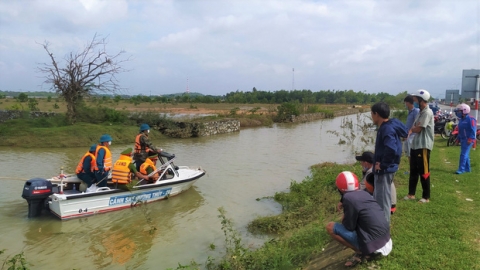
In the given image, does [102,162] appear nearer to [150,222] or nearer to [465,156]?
[150,222]

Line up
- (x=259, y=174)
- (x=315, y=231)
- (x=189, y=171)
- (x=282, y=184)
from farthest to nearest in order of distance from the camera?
(x=259, y=174), (x=282, y=184), (x=189, y=171), (x=315, y=231)

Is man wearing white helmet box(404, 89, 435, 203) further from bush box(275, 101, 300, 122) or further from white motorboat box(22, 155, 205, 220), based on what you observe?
bush box(275, 101, 300, 122)

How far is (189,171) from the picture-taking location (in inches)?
428

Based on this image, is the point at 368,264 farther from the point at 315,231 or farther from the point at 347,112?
the point at 347,112

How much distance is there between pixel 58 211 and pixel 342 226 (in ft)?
21.0

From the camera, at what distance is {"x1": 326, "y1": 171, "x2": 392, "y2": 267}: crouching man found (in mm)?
3963

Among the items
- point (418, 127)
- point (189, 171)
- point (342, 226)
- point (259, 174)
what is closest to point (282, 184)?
point (259, 174)

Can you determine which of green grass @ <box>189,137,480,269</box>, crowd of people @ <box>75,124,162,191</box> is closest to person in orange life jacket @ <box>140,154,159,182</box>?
crowd of people @ <box>75,124,162,191</box>

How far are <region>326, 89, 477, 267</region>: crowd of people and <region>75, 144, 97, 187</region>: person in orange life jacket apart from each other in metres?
6.08

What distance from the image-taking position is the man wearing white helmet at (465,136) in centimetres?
900

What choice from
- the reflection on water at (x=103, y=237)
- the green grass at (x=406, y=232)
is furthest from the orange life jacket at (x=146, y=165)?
the green grass at (x=406, y=232)

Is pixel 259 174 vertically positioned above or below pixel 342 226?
below

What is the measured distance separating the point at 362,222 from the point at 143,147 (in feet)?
23.4

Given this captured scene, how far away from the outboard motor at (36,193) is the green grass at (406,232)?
4305mm
